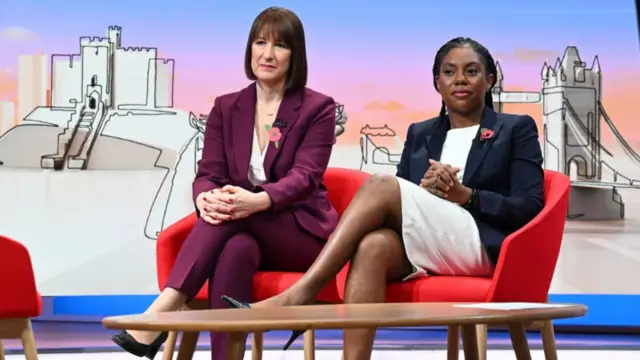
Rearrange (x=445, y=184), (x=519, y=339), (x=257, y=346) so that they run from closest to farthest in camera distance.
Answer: (x=519, y=339), (x=445, y=184), (x=257, y=346)

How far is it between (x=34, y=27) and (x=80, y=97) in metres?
0.42

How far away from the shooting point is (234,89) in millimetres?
4676

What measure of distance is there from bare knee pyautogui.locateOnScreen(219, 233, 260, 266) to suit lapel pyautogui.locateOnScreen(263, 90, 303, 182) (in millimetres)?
328

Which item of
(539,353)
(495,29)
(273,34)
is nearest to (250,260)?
(273,34)

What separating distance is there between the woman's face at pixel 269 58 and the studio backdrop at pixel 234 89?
63.3 inches

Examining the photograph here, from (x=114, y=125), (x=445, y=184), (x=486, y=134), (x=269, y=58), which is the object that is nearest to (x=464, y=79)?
(x=486, y=134)

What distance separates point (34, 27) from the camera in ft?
15.3

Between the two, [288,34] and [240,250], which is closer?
[240,250]

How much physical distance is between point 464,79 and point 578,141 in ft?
6.08

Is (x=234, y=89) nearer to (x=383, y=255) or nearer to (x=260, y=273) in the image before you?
(x=260, y=273)

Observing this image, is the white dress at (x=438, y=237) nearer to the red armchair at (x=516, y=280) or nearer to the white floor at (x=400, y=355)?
the red armchair at (x=516, y=280)

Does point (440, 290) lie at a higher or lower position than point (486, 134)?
lower

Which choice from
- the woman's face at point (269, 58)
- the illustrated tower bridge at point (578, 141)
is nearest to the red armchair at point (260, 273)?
the woman's face at point (269, 58)

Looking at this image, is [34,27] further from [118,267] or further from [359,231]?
[359,231]
